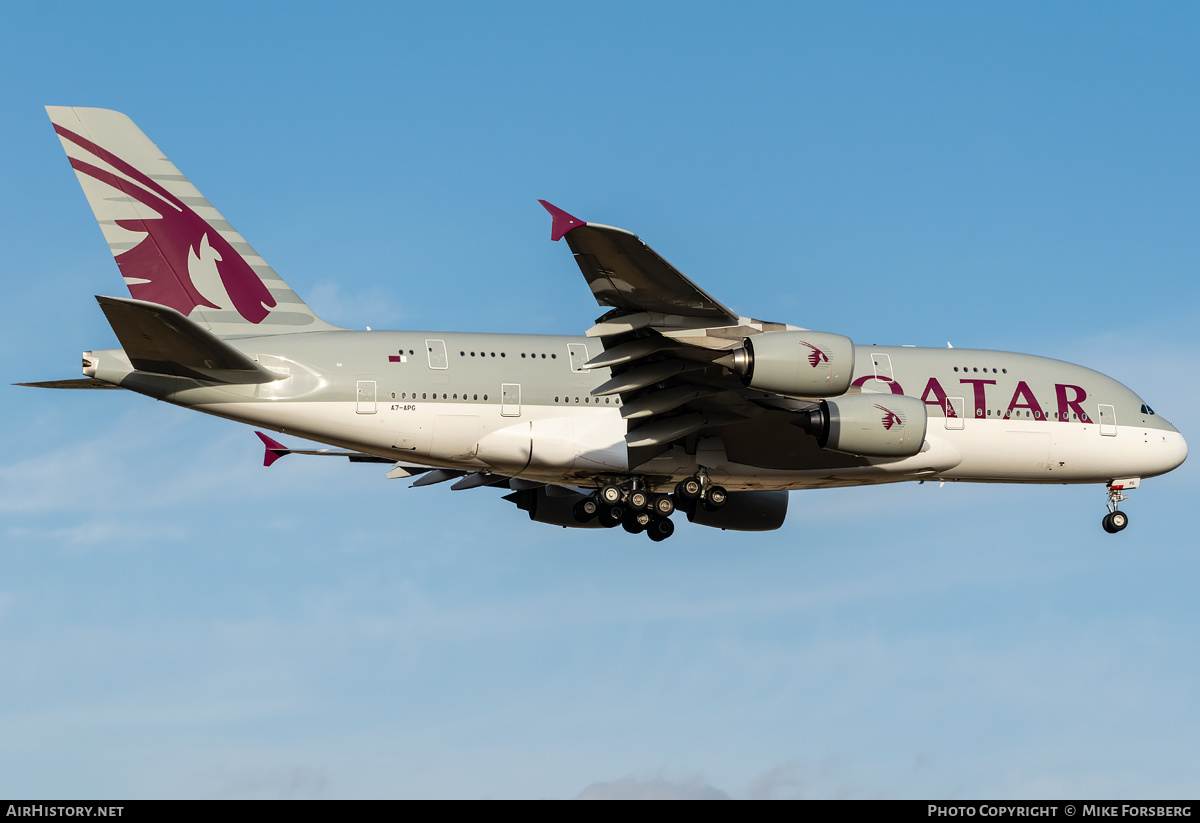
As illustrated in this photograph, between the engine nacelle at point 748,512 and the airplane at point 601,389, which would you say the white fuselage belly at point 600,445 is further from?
the engine nacelle at point 748,512

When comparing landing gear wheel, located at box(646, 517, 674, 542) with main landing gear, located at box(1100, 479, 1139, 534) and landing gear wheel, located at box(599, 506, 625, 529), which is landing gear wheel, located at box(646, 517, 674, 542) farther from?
main landing gear, located at box(1100, 479, 1139, 534)

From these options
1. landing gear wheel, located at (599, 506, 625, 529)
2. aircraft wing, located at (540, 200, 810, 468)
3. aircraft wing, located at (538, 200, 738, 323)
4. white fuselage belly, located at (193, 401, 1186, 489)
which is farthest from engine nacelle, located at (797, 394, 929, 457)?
landing gear wheel, located at (599, 506, 625, 529)

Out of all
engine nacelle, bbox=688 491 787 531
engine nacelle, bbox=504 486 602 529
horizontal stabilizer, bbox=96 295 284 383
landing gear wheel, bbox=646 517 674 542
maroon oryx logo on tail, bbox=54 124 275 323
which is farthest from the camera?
engine nacelle, bbox=504 486 602 529

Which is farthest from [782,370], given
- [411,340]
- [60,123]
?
[60,123]

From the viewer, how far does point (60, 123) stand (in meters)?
25.9

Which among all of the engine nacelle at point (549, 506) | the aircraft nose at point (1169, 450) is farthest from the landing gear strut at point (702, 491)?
the aircraft nose at point (1169, 450)

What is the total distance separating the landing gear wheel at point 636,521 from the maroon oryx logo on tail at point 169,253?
8.21m

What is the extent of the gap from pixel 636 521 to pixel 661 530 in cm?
76

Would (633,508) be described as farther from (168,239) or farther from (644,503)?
(168,239)

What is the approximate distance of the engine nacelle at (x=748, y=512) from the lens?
29719mm

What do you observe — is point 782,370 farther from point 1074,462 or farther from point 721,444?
point 1074,462

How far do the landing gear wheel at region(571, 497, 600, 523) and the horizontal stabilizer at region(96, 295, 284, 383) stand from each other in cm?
652

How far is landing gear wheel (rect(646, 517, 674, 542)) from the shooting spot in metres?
26.4

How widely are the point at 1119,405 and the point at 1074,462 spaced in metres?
1.85
